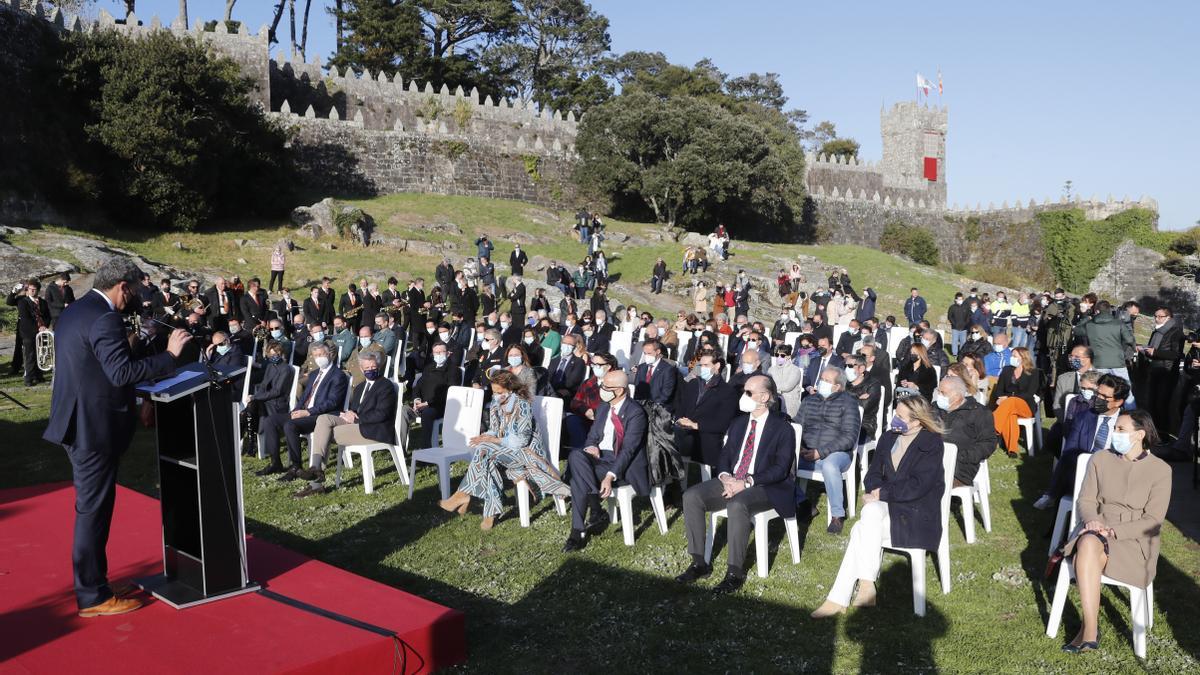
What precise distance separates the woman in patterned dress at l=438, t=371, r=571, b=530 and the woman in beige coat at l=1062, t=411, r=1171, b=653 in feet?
11.1

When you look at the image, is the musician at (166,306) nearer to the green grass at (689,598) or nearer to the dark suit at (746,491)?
the green grass at (689,598)

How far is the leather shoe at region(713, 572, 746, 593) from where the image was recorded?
204 inches

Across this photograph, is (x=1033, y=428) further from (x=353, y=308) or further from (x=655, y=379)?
(x=353, y=308)

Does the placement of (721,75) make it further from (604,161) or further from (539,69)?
(604,161)

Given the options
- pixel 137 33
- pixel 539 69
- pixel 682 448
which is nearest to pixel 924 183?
pixel 539 69

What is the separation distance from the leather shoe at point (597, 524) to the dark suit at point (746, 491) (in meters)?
0.85

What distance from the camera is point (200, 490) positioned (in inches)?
159

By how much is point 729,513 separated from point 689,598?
2.03 feet

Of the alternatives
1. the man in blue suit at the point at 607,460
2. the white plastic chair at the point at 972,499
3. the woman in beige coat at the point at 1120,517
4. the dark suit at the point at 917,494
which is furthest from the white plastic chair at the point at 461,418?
the woman in beige coat at the point at 1120,517

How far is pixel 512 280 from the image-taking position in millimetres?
22125

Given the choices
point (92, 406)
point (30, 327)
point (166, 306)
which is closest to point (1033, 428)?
point (92, 406)

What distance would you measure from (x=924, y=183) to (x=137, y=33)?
4690 cm

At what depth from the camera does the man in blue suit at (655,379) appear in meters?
8.62

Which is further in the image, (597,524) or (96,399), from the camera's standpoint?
(597,524)
